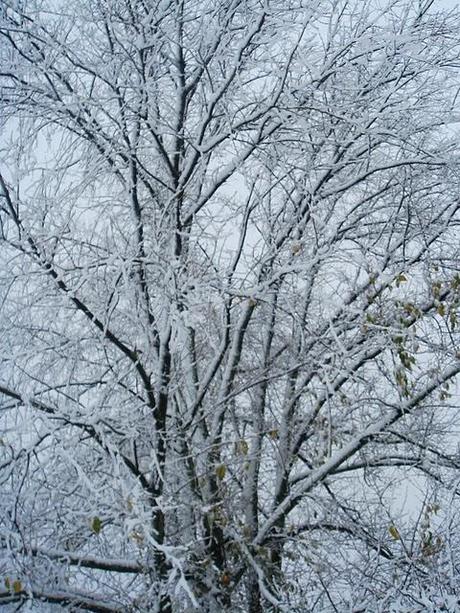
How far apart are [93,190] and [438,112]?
3.42 meters

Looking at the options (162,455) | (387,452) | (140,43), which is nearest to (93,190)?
(140,43)

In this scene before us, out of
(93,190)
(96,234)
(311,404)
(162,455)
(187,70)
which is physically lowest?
(162,455)

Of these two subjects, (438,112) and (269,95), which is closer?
(269,95)

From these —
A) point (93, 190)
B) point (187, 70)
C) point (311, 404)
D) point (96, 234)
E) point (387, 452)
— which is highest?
point (187, 70)

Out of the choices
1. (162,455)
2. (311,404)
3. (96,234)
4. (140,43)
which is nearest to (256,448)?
(311,404)

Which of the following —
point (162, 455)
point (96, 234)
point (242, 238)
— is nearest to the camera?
point (162, 455)

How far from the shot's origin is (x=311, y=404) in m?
6.95

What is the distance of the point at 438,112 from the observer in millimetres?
6168

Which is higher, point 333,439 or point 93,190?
point 93,190

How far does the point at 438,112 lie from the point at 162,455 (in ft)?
13.8

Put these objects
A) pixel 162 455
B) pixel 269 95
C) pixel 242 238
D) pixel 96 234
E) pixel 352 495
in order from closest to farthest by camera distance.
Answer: pixel 162 455 → pixel 96 234 → pixel 269 95 → pixel 242 238 → pixel 352 495

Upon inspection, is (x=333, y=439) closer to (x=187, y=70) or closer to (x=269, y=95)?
(x=269, y=95)

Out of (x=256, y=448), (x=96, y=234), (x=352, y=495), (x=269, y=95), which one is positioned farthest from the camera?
(x=352, y=495)

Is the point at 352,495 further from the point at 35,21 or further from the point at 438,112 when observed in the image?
the point at 35,21
